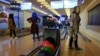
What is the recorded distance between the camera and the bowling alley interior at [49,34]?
21.9 ft

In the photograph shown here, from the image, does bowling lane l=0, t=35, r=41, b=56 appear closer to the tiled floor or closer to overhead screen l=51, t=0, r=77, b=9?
the tiled floor

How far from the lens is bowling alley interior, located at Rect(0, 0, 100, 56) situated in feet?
21.9

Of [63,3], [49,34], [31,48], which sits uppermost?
[63,3]

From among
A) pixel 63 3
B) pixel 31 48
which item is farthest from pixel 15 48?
pixel 63 3

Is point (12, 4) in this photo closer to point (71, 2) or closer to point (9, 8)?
point (9, 8)

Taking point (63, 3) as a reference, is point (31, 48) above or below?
below

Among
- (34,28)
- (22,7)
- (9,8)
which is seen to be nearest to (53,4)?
(22,7)

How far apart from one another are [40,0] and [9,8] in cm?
311

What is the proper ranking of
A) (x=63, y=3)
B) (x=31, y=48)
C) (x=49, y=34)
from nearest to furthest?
(x=49, y=34) < (x=31, y=48) < (x=63, y=3)

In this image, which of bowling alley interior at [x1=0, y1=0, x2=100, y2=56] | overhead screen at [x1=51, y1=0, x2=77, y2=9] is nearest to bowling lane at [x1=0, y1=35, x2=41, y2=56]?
bowling alley interior at [x1=0, y1=0, x2=100, y2=56]

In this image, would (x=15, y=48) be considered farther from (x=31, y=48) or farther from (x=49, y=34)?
(x=49, y=34)

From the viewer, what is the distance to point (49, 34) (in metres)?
7.20

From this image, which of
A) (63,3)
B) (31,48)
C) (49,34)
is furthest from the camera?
(63,3)

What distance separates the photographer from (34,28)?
10.4 m
